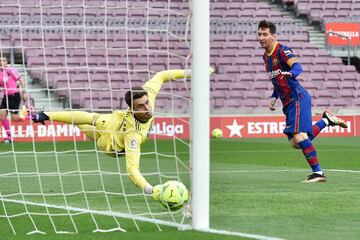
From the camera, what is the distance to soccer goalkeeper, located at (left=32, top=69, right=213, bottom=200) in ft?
29.3

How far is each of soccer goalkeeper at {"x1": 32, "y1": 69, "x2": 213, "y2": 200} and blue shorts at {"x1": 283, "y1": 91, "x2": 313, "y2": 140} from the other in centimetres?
201

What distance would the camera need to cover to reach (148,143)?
2133cm

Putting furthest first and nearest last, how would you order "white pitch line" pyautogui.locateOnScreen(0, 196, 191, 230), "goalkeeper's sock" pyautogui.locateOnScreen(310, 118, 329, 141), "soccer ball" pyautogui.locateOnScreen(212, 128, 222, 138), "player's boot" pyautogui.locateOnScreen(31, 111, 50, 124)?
1. "soccer ball" pyautogui.locateOnScreen(212, 128, 222, 138)
2. "goalkeeper's sock" pyautogui.locateOnScreen(310, 118, 329, 141)
3. "player's boot" pyautogui.locateOnScreen(31, 111, 50, 124)
4. "white pitch line" pyautogui.locateOnScreen(0, 196, 191, 230)

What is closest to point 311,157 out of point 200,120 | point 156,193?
point 156,193

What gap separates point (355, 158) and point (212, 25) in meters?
13.5

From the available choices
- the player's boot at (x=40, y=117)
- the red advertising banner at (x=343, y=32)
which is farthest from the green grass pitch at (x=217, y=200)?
the red advertising banner at (x=343, y=32)

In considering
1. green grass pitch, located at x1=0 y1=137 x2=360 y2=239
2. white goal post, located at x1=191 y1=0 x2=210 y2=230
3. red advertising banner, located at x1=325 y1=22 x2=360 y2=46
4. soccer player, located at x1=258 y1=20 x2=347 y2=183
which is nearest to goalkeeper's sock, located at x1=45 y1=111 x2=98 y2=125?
green grass pitch, located at x1=0 y1=137 x2=360 y2=239

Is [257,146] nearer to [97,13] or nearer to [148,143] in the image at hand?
[148,143]

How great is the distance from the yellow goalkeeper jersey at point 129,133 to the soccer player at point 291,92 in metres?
1.69

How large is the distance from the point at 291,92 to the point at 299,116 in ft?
0.99

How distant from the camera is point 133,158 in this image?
9094 mm

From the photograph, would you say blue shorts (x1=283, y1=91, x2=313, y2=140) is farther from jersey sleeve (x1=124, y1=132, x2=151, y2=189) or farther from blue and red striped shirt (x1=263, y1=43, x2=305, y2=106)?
jersey sleeve (x1=124, y1=132, x2=151, y2=189)

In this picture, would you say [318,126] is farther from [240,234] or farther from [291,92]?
[240,234]

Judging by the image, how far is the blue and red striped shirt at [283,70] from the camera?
11070 millimetres
